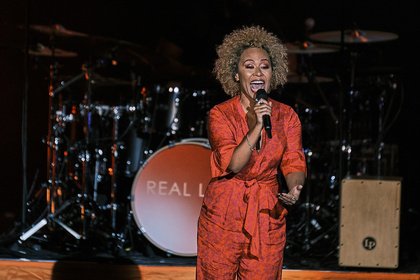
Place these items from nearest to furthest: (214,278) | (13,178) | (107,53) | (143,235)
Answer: (214,278)
(143,235)
(107,53)
(13,178)

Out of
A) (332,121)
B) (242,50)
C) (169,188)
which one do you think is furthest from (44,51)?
(242,50)

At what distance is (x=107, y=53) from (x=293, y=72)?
5.55 feet

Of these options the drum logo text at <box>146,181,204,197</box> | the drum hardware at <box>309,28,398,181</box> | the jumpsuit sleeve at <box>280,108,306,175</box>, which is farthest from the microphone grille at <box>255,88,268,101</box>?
the drum hardware at <box>309,28,398,181</box>

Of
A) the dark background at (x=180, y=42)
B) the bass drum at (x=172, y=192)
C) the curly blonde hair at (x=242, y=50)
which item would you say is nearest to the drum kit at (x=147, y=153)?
the bass drum at (x=172, y=192)

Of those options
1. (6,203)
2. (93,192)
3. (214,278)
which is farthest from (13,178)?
(214,278)

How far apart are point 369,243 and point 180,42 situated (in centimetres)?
284

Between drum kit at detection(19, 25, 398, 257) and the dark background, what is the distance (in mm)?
367

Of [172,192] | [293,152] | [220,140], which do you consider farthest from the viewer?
[172,192]

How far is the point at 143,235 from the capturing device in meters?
5.62

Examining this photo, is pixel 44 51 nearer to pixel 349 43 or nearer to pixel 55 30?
pixel 55 30

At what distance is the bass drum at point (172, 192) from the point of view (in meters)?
5.46

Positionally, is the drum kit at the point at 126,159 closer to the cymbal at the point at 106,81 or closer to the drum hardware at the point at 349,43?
the cymbal at the point at 106,81

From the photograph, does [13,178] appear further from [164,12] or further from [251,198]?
[251,198]

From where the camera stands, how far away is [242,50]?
131 inches
